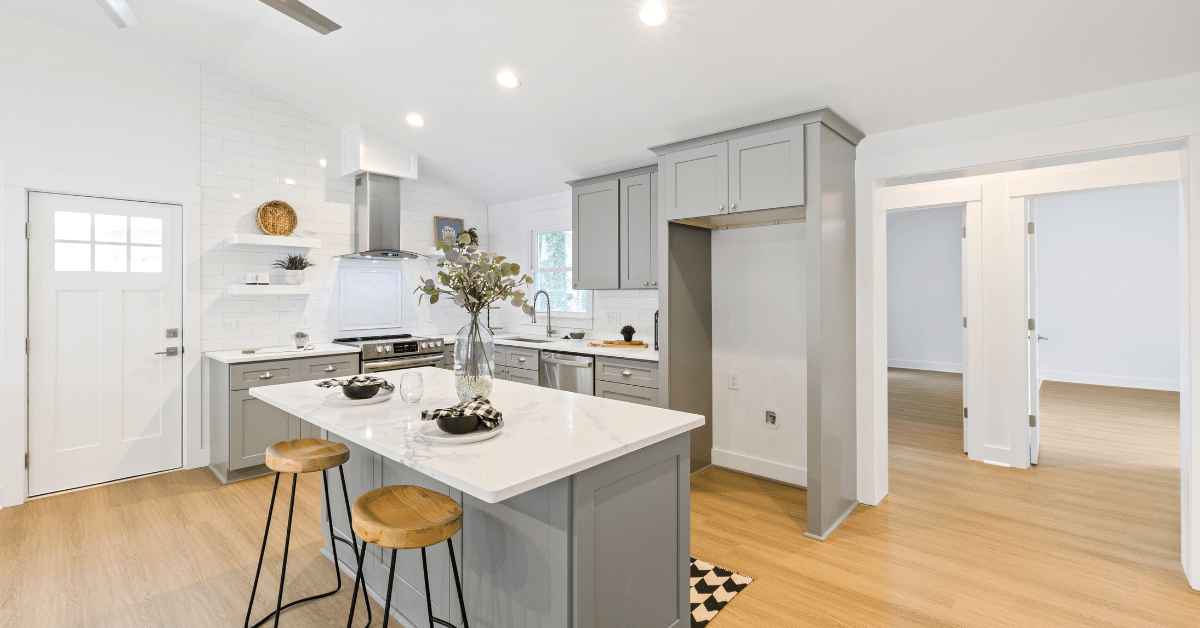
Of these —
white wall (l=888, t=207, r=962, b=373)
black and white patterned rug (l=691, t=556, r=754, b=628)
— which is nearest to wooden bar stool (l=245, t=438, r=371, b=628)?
black and white patterned rug (l=691, t=556, r=754, b=628)

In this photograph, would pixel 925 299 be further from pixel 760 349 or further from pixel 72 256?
pixel 72 256

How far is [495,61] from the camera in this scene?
11.4 ft

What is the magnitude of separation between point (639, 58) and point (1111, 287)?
319 inches

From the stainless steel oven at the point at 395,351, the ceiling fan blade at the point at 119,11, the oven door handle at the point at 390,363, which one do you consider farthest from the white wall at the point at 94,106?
the ceiling fan blade at the point at 119,11

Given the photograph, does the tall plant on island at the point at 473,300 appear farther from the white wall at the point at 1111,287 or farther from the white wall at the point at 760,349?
the white wall at the point at 1111,287

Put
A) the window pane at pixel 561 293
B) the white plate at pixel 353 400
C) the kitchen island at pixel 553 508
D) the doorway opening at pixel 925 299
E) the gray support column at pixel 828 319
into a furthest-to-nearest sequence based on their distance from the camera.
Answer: the doorway opening at pixel 925 299, the window pane at pixel 561 293, the gray support column at pixel 828 319, the white plate at pixel 353 400, the kitchen island at pixel 553 508

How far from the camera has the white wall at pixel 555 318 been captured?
4.88 m

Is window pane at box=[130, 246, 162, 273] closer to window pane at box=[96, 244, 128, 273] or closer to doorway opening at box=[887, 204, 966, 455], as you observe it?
window pane at box=[96, 244, 128, 273]

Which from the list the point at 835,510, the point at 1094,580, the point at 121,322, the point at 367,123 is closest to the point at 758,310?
the point at 835,510

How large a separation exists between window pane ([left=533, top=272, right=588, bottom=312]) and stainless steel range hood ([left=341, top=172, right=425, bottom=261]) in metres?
1.30

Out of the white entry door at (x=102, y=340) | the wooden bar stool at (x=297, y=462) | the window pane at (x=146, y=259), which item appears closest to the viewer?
the wooden bar stool at (x=297, y=462)

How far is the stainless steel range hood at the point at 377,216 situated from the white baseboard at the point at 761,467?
3333 mm

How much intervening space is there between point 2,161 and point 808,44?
16.6 feet

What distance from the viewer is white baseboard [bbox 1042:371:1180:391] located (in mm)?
7227
